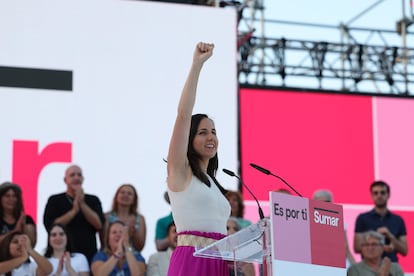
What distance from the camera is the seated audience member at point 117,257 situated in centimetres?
634

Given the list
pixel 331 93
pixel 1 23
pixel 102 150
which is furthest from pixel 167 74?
pixel 331 93

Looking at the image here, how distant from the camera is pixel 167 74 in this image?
8.62 metres

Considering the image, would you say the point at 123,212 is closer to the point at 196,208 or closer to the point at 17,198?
the point at 17,198

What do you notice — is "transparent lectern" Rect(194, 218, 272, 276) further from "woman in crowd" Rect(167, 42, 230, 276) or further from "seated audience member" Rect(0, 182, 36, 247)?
"seated audience member" Rect(0, 182, 36, 247)

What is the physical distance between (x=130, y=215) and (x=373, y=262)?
1.93 meters

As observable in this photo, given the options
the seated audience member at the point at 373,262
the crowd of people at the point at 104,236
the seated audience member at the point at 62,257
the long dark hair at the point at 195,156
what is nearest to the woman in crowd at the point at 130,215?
the crowd of people at the point at 104,236

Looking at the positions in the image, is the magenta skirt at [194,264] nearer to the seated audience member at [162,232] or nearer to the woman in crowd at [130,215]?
the woman in crowd at [130,215]

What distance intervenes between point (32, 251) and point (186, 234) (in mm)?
2859

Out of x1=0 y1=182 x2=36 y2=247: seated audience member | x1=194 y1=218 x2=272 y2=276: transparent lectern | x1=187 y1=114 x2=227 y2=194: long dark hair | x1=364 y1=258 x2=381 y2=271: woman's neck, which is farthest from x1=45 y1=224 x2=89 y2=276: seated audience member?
x1=194 y1=218 x2=272 y2=276: transparent lectern

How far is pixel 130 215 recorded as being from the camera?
22.8ft

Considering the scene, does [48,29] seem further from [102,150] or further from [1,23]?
[102,150]

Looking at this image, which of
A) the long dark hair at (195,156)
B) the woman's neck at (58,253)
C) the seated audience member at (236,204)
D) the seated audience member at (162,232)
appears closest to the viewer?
the long dark hair at (195,156)

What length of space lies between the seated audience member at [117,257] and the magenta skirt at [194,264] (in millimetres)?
2713

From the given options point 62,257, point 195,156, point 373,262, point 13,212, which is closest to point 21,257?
point 62,257
